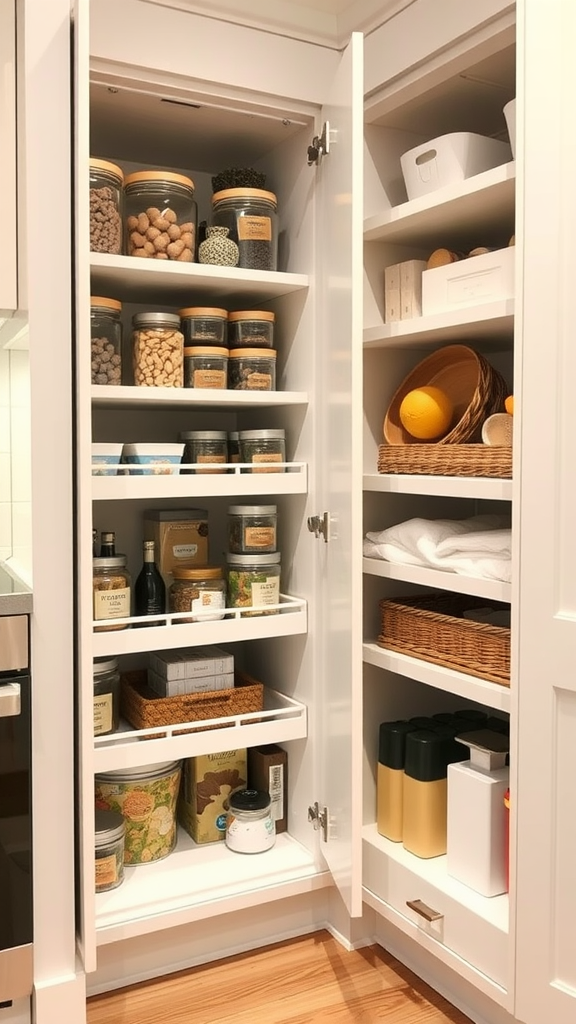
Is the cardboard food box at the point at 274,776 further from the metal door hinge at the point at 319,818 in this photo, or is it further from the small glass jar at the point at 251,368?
the small glass jar at the point at 251,368

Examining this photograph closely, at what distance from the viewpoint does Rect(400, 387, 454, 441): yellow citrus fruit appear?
190 cm

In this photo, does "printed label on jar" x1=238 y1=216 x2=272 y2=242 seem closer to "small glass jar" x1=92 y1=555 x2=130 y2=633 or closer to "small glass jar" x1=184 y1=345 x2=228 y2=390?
"small glass jar" x1=184 y1=345 x2=228 y2=390

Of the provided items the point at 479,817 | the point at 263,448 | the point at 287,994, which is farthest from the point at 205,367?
the point at 287,994

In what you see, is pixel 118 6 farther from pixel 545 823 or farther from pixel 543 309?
pixel 545 823

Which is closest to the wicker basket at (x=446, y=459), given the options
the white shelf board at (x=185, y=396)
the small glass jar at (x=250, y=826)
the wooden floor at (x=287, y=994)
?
the white shelf board at (x=185, y=396)

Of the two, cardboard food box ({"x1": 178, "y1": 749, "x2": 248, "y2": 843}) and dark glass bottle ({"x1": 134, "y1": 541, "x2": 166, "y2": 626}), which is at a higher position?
dark glass bottle ({"x1": 134, "y1": 541, "x2": 166, "y2": 626})

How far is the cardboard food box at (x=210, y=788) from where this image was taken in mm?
2139

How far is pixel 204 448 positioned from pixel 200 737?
0.66 metres

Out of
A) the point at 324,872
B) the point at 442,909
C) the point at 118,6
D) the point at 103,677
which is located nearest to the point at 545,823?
the point at 442,909

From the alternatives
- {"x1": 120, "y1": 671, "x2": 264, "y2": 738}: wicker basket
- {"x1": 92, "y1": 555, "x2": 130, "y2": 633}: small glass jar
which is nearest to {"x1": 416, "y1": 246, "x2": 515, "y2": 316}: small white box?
{"x1": 92, "y1": 555, "x2": 130, "y2": 633}: small glass jar

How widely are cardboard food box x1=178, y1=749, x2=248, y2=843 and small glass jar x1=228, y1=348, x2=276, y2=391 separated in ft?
2.92

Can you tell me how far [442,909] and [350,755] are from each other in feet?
1.16

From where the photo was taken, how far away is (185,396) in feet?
6.23

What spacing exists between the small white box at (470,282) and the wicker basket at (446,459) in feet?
0.96
